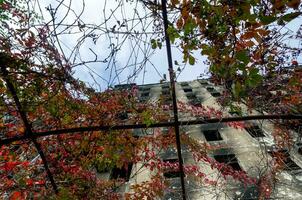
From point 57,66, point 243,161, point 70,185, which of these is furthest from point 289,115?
point 243,161

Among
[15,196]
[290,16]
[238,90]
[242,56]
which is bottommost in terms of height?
[15,196]

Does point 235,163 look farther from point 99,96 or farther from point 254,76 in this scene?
point 254,76

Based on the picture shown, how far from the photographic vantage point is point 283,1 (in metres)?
2.69

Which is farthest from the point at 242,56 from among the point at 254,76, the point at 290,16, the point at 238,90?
the point at 238,90

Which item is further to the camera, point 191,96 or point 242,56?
point 191,96

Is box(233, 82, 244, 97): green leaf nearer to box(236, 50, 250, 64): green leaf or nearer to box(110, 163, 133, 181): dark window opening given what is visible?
box(236, 50, 250, 64): green leaf

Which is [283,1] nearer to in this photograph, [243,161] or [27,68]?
[27,68]

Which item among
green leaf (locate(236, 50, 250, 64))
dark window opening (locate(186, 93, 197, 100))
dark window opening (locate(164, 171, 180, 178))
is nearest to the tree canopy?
green leaf (locate(236, 50, 250, 64))

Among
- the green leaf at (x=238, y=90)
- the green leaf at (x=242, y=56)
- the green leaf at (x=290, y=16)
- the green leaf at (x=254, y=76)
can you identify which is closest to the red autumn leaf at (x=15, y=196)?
the green leaf at (x=238, y=90)

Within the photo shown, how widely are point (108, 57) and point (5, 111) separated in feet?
8.10

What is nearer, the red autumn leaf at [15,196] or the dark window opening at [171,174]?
the red autumn leaf at [15,196]

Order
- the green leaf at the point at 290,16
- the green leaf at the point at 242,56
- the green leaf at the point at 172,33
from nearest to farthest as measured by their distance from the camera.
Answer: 1. the green leaf at the point at 290,16
2. the green leaf at the point at 242,56
3. the green leaf at the point at 172,33

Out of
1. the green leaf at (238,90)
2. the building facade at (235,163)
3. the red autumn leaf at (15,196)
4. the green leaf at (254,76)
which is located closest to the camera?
the green leaf at (254,76)

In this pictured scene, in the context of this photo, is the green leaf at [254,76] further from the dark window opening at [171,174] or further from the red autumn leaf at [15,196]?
the dark window opening at [171,174]
